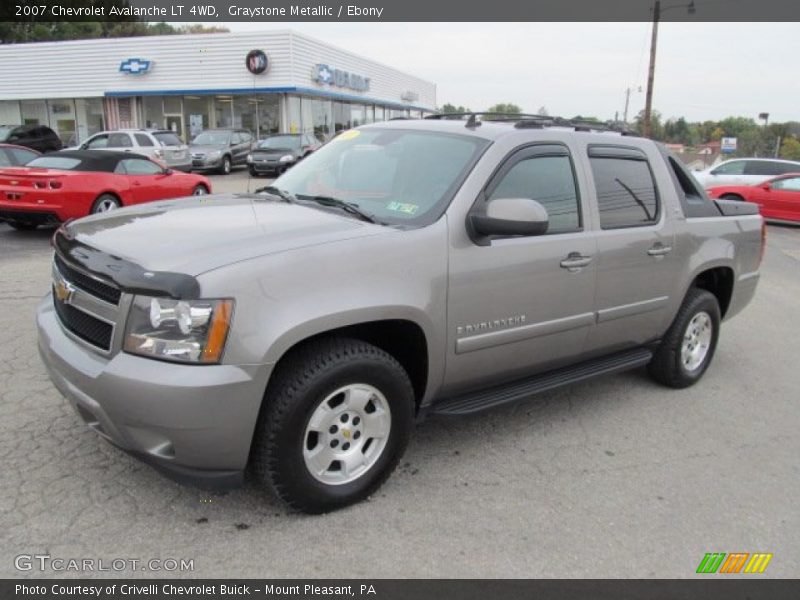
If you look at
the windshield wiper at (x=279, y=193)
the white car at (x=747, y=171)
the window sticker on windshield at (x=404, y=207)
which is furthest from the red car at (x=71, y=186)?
the white car at (x=747, y=171)

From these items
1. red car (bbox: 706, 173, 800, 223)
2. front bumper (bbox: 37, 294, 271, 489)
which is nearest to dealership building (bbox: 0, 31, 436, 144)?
red car (bbox: 706, 173, 800, 223)

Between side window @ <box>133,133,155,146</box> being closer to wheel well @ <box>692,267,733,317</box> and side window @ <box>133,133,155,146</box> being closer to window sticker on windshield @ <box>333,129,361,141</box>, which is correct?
window sticker on windshield @ <box>333,129,361,141</box>

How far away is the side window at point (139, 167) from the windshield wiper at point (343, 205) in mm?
8498

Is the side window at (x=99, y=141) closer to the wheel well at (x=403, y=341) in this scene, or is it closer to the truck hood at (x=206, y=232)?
the truck hood at (x=206, y=232)

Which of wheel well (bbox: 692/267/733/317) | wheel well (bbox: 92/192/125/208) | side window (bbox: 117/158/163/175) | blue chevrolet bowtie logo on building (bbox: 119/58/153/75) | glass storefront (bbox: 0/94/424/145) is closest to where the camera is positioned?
wheel well (bbox: 692/267/733/317)

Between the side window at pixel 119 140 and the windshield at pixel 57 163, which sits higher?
the side window at pixel 119 140

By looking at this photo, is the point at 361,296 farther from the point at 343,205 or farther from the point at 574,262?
the point at 574,262

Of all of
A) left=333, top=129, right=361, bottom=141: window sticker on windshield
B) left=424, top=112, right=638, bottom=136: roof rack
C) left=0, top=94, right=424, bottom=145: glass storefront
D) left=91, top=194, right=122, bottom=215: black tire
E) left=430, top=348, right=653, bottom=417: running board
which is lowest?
left=430, top=348, right=653, bottom=417: running board

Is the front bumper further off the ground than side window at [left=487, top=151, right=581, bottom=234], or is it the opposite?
side window at [left=487, top=151, right=581, bottom=234]

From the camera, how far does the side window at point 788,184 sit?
623 inches

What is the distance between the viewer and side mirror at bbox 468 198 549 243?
10.7 ft

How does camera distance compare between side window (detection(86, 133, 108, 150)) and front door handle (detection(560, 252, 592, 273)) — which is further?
side window (detection(86, 133, 108, 150))

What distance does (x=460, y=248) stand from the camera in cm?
333

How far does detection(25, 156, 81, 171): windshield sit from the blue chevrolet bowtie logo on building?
24.5 m
